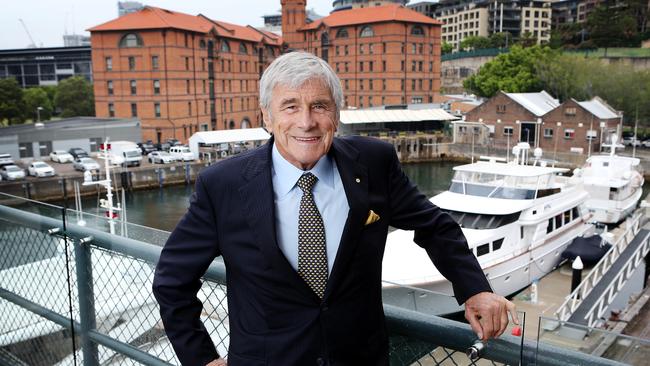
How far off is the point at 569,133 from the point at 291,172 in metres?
39.3

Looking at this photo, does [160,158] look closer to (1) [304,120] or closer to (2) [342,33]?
(2) [342,33]

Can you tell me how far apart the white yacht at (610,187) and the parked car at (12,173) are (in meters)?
25.9

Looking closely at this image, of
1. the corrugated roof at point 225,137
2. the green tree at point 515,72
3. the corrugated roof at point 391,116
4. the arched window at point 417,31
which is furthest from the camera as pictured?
the arched window at point 417,31

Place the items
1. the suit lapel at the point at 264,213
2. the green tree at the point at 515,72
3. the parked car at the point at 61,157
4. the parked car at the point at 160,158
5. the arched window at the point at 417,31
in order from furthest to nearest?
the arched window at the point at 417,31
the green tree at the point at 515,72
the parked car at the point at 160,158
the parked car at the point at 61,157
the suit lapel at the point at 264,213

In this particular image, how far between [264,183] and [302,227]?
18cm

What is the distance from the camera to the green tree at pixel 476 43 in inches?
3226

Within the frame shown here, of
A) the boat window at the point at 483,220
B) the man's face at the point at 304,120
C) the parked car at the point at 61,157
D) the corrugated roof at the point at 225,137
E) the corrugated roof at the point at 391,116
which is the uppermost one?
the man's face at the point at 304,120

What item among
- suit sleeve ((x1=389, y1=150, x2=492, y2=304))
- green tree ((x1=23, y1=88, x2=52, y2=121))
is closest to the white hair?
suit sleeve ((x1=389, y1=150, x2=492, y2=304))

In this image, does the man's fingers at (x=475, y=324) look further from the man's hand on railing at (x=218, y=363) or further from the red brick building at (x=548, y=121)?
the red brick building at (x=548, y=121)

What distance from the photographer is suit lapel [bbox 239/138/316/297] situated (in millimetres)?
1738

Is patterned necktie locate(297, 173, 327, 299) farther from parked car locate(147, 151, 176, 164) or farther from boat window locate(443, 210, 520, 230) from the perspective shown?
parked car locate(147, 151, 176, 164)

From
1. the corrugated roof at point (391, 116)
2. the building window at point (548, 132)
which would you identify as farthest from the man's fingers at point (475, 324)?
the corrugated roof at point (391, 116)

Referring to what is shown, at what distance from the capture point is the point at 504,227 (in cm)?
1356

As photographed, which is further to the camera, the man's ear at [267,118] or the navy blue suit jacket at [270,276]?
the man's ear at [267,118]
